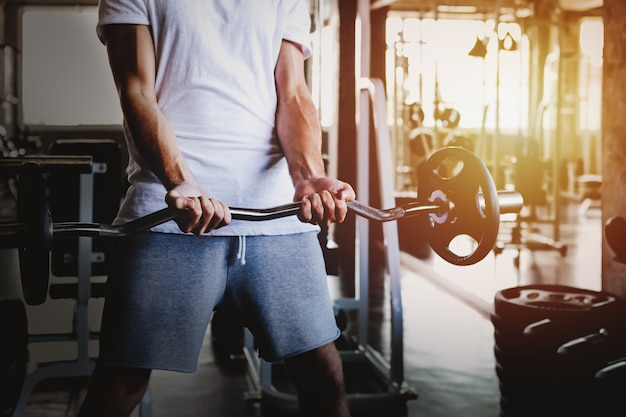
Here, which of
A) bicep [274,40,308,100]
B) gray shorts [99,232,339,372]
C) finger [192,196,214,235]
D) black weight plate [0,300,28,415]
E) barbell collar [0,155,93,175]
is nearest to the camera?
finger [192,196,214,235]

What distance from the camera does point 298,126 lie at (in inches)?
55.4

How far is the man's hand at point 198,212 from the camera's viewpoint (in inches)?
40.4

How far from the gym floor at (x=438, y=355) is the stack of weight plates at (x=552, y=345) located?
35 cm

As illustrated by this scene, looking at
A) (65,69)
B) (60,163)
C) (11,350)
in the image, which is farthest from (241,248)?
(65,69)

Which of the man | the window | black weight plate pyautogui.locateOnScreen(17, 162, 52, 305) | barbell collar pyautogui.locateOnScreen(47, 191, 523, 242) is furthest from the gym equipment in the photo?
the window

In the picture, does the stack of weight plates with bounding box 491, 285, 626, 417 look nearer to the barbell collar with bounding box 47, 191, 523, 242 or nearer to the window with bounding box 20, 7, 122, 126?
the barbell collar with bounding box 47, 191, 523, 242

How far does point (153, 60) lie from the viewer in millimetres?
1323

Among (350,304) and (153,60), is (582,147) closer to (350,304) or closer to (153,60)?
(350,304)

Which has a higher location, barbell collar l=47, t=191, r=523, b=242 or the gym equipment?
barbell collar l=47, t=191, r=523, b=242

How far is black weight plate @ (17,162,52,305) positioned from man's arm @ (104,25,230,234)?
0.23 m

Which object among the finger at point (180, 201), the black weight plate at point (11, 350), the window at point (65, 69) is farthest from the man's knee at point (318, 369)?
the window at point (65, 69)

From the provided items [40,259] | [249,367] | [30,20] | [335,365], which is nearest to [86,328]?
[249,367]

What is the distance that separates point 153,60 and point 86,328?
1.37 m

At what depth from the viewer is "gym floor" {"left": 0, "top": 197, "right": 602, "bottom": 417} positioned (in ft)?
8.31
